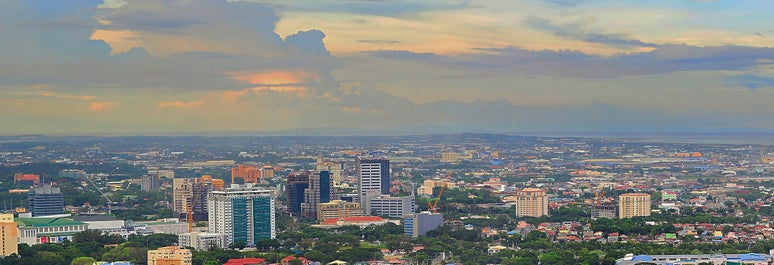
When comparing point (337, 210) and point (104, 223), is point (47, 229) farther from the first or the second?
point (337, 210)

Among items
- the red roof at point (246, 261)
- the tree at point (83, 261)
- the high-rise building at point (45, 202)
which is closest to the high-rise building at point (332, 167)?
the high-rise building at point (45, 202)

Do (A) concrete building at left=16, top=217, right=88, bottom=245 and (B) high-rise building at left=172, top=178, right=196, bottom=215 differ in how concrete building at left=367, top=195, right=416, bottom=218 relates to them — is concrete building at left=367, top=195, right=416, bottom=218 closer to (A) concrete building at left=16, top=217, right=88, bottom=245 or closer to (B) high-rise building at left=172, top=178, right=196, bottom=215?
(B) high-rise building at left=172, top=178, right=196, bottom=215

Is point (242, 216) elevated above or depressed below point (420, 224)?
above

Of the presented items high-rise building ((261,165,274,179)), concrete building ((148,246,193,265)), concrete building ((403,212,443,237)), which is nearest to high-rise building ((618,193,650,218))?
concrete building ((403,212,443,237))

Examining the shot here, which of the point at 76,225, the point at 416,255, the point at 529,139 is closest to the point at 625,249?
the point at 416,255

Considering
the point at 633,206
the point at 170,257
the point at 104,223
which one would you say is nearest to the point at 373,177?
the point at 633,206
